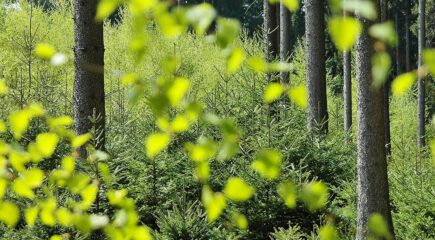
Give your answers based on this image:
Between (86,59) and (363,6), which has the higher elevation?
(86,59)

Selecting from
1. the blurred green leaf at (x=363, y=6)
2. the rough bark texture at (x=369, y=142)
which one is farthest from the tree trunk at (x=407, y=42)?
the blurred green leaf at (x=363, y=6)

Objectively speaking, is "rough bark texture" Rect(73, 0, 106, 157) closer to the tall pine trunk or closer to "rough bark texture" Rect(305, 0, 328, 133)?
"rough bark texture" Rect(305, 0, 328, 133)

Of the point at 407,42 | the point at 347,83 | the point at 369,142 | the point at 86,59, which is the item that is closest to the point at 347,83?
the point at 347,83

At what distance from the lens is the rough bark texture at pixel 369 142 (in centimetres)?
446

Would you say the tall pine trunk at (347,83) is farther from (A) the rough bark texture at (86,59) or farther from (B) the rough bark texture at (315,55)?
(A) the rough bark texture at (86,59)

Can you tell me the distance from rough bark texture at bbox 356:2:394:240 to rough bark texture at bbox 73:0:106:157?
2494 mm

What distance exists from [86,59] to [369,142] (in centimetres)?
286

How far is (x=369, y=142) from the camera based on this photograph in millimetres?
4508

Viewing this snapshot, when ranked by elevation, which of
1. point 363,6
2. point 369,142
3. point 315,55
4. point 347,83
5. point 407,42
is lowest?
→ point 363,6

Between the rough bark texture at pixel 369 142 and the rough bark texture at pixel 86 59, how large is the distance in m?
2.49

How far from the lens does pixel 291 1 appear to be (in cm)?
99

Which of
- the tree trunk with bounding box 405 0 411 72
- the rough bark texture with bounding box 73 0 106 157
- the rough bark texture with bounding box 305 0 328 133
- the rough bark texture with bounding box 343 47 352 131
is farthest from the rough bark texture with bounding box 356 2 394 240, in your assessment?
the tree trunk with bounding box 405 0 411 72

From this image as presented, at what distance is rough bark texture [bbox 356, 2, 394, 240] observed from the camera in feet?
14.6

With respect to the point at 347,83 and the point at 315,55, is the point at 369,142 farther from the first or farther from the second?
the point at 347,83
